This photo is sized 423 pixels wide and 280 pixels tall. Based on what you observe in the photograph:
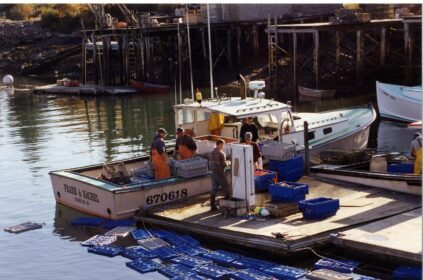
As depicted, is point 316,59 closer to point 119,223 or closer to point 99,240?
point 119,223

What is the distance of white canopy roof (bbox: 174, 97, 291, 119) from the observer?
1593 centimetres

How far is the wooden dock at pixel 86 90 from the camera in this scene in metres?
40.2

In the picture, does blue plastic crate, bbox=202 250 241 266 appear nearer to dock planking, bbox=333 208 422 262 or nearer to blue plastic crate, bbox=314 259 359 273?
blue plastic crate, bbox=314 259 359 273

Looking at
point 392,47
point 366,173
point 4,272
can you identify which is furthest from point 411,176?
point 392,47

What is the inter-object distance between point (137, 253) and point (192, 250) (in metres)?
0.93

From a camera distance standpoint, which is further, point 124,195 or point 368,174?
point 368,174

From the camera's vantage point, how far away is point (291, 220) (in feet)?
41.1

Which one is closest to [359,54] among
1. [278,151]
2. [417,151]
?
[278,151]

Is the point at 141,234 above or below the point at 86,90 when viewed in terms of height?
above

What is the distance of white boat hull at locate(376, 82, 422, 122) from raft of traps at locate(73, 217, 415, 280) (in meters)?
15.2

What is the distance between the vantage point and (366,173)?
575 inches

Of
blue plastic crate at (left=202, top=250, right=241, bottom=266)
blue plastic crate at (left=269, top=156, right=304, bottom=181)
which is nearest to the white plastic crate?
blue plastic crate at (left=269, top=156, right=304, bottom=181)

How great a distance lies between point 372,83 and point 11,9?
53167mm

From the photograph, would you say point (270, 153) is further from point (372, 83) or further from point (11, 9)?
point (11, 9)
